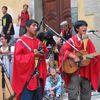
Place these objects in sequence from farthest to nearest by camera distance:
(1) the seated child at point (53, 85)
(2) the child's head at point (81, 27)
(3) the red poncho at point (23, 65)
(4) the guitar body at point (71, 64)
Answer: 1. (1) the seated child at point (53, 85)
2. (2) the child's head at point (81, 27)
3. (4) the guitar body at point (71, 64)
4. (3) the red poncho at point (23, 65)

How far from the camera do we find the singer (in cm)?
743

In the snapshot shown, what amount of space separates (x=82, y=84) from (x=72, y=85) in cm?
20

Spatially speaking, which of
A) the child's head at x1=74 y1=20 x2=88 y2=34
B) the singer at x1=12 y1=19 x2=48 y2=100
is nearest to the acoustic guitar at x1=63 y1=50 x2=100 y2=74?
the child's head at x1=74 y1=20 x2=88 y2=34

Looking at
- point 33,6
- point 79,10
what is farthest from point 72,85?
point 33,6

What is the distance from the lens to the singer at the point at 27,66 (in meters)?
7.43

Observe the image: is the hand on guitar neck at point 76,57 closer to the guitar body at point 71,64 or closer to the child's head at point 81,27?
the guitar body at point 71,64

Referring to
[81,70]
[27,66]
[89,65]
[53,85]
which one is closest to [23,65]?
[27,66]

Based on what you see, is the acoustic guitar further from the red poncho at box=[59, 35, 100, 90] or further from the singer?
the singer

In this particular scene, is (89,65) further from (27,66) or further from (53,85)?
(53,85)

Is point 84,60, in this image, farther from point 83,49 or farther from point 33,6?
point 33,6

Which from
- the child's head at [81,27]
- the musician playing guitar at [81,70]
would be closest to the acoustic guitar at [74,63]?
the musician playing guitar at [81,70]

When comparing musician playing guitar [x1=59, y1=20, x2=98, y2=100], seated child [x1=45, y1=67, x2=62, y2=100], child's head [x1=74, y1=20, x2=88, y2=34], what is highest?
child's head [x1=74, y1=20, x2=88, y2=34]

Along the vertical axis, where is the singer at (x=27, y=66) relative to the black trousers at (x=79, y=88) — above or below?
above

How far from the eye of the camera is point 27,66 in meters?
7.45
